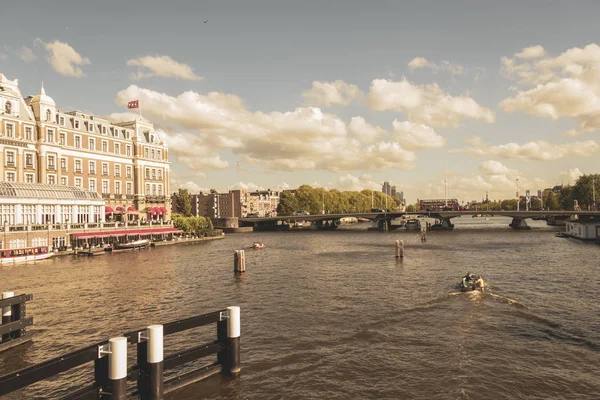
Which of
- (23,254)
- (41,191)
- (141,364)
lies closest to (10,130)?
(41,191)

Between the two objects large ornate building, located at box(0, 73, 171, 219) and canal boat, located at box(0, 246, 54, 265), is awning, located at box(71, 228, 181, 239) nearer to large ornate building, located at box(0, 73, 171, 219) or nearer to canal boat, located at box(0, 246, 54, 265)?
large ornate building, located at box(0, 73, 171, 219)

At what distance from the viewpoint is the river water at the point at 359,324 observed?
2023cm

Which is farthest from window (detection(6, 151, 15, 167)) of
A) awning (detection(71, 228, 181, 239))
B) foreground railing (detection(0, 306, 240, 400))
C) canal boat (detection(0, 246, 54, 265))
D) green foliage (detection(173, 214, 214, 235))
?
foreground railing (detection(0, 306, 240, 400))

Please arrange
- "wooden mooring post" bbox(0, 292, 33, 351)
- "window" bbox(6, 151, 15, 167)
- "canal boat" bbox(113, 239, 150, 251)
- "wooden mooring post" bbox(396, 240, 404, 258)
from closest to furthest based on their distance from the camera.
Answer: "wooden mooring post" bbox(0, 292, 33, 351) → "wooden mooring post" bbox(396, 240, 404, 258) → "window" bbox(6, 151, 15, 167) → "canal boat" bbox(113, 239, 150, 251)

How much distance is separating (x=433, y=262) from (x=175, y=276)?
129ft

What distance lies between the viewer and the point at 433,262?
66812mm

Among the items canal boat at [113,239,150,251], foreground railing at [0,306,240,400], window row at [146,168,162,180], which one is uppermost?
window row at [146,168,162,180]

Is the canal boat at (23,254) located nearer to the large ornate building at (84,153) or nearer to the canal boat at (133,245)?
the canal boat at (133,245)

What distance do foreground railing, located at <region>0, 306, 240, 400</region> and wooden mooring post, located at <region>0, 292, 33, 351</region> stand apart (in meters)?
9.33

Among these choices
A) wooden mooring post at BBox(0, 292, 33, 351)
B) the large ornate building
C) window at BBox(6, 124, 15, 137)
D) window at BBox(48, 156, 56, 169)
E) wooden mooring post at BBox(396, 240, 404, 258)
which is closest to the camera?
wooden mooring post at BBox(0, 292, 33, 351)

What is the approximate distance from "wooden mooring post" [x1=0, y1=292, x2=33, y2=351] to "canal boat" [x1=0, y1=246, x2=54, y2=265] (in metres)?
52.8

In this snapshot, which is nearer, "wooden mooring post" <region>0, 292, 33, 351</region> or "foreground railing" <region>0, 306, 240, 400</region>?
"foreground railing" <region>0, 306, 240, 400</region>

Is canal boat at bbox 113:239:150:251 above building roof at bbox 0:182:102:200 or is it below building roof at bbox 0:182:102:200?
below

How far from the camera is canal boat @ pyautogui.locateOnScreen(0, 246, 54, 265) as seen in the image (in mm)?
69000
